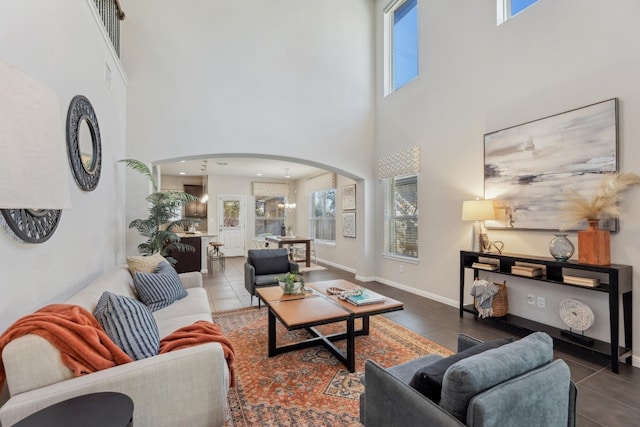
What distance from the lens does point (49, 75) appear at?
6.67ft

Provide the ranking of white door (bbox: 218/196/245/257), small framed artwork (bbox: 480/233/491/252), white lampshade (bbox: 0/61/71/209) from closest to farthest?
white lampshade (bbox: 0/61/71/209)
small framed artwork (bbox: 480/233/491/252)
white door (bbox: 218/196/245/257)

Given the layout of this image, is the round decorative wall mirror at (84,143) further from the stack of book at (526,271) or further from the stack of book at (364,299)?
the stack of book at (526,271)

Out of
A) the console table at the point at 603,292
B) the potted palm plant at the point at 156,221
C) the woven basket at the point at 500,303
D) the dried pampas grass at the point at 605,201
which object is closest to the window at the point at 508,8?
the dried pampas grass at the point at 605,201

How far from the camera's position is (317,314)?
257 cm

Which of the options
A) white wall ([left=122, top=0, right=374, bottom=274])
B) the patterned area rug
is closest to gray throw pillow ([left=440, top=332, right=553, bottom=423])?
the patterned area rug

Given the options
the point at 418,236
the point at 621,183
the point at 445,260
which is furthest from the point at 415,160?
the point at 621,183

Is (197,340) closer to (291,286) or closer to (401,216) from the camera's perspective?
(291,286)

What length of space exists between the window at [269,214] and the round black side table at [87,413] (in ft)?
30.5

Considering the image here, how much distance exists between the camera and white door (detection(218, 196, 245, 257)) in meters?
9.96

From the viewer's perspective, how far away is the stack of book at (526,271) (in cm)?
314

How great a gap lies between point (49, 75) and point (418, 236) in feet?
15.6

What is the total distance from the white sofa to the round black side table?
11 centimetres

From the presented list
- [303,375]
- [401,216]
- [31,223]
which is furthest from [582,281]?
[31,223]

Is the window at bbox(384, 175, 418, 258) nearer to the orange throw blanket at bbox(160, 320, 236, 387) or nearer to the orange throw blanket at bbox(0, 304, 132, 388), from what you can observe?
the orange throw blanket at bbox(160, 320, 236, 387)
